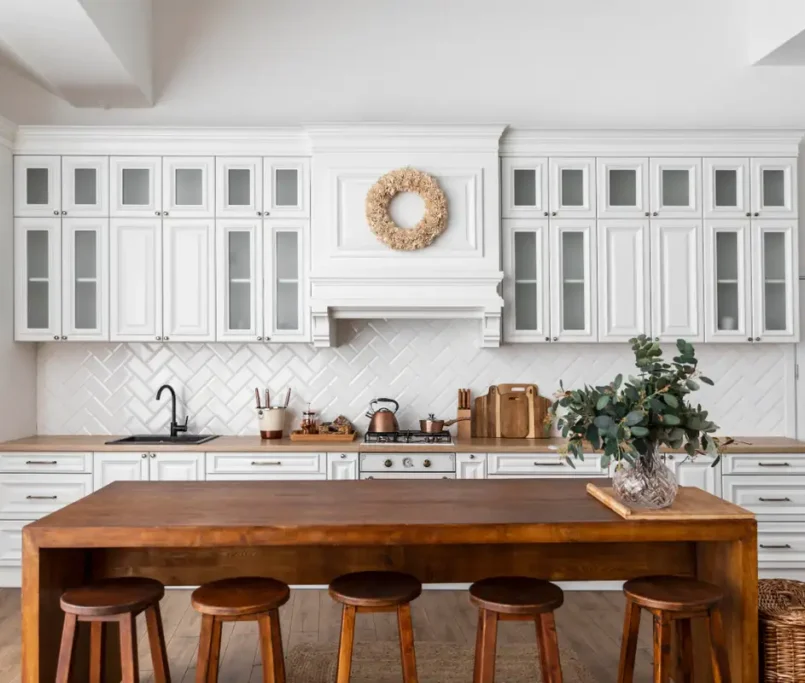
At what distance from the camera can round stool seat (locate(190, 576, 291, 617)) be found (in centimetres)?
233

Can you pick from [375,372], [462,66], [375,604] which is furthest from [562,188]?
[375,604]

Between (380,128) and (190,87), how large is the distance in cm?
147

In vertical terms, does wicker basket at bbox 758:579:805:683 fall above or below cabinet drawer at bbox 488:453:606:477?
below

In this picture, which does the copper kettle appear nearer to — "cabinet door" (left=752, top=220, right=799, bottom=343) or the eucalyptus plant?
the eucalyptus plant

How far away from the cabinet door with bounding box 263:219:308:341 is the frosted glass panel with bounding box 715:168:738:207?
2.62 meters

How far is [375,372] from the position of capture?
4.93 metres

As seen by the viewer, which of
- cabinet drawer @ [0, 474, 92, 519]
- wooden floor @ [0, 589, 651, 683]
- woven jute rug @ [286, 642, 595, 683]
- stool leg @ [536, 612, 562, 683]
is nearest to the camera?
stool leg @ [536, 612, 562, 683]

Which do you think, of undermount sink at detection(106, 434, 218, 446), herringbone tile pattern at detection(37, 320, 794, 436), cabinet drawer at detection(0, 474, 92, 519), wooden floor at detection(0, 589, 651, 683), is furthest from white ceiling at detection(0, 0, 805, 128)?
wooden floor at detection(0, 589, 651, 683)

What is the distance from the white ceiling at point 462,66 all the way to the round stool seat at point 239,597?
3364 millimetres

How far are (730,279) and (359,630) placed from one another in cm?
309

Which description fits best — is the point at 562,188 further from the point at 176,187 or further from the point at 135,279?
the point at 135,279

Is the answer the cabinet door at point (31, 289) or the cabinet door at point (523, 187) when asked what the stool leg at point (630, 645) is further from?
the cabinet door at point (31, 289)

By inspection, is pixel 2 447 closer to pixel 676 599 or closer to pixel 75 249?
pixel 75 249

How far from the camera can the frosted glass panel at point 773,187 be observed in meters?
4.59
